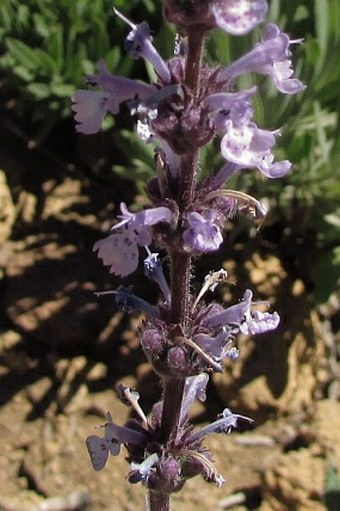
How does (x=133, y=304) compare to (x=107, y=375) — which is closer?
(x=133, y=304)

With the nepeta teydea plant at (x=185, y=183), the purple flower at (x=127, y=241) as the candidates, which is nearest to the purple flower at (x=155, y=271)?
the nepeta teydea plant at (x=185, y=183)

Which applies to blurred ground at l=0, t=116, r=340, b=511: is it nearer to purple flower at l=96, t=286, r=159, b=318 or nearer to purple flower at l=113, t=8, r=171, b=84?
purple flower at l=96, t=286, r=159, b=318

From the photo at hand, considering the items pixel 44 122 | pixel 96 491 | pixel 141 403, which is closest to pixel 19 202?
pixel 44 122

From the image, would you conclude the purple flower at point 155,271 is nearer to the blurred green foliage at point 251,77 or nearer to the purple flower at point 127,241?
the purple flower at point 127,241

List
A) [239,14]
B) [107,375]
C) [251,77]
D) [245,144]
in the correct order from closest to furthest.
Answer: [239,14] → [245,144] → [251,77] → [107,375]

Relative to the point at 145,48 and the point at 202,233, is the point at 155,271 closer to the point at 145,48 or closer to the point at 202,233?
the point at 202,233

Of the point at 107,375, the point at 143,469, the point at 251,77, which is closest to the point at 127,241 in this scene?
the point at 143,469
